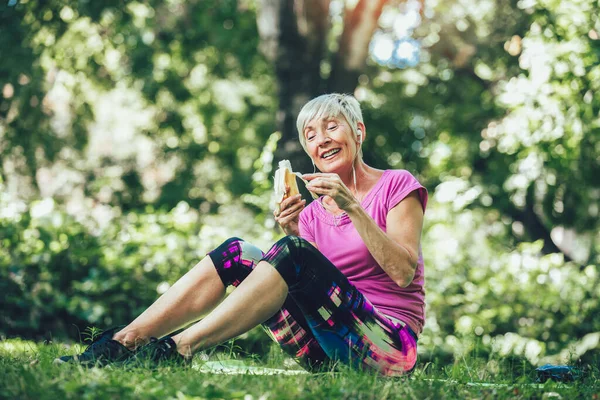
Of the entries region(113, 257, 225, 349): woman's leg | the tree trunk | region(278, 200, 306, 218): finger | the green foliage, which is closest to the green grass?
region(113, 257, 225, 349): woman's leg

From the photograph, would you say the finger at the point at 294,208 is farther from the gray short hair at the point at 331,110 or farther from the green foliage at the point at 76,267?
the green foliage at the point at 76,267

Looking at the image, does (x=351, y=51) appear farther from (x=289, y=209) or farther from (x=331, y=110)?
(x=289, y=209)

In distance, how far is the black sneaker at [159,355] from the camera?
275 cm

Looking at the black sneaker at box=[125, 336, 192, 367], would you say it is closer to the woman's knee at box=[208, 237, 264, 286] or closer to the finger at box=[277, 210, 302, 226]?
the woman's knee at box=[208, 237, 264, 286]

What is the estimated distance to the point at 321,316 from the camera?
2.96m

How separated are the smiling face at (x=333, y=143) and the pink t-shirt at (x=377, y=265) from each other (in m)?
0.21

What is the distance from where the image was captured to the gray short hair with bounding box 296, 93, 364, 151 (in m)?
3.38

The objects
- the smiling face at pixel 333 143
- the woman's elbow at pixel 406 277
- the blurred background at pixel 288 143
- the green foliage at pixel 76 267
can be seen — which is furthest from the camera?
the blurred background at pixel 288 143

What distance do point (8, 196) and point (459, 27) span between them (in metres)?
8.22

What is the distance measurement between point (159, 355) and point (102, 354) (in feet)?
0.82

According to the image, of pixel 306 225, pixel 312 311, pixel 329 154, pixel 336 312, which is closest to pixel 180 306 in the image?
pixel 312 311

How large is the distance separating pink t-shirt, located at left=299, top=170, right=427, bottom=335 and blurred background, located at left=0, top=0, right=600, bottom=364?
1.38 m

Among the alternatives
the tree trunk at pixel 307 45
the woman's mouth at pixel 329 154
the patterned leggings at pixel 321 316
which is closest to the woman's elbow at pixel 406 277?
the patterned leggings at pixel 321 316

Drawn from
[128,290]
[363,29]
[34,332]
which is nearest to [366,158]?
[363,29]
